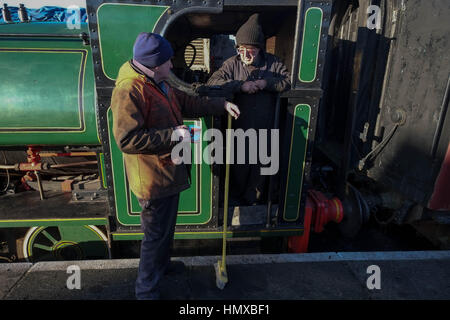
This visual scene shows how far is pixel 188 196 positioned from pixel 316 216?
121 centimetres

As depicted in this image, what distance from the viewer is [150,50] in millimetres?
1518

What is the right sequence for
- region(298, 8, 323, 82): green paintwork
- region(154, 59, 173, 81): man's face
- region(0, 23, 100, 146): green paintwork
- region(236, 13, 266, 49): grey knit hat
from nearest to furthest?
region(154, 59, 173, 81): man's face → region(298, 8, 323, 82): green paintwork → region(236, 13, 266, 49): grey knit hat → region(0, 23, 100, 146): green paintwork

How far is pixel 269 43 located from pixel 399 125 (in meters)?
1.89

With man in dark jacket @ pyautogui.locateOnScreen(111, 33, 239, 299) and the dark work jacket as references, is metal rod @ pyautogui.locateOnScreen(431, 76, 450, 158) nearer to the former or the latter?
the dark work jacket

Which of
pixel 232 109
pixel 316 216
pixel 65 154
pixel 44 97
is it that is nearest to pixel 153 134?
pixel 232 109

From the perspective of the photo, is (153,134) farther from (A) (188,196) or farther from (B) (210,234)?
(B) (210,234)

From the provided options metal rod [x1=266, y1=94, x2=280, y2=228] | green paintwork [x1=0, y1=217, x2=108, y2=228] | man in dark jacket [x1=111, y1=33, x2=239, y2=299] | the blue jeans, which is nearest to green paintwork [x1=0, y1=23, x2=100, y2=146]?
green paintwork [x1=0, y1=217, x2=108, y2=228]

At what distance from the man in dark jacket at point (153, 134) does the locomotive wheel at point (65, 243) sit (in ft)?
3.68

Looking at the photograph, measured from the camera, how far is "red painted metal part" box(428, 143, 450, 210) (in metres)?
2.17

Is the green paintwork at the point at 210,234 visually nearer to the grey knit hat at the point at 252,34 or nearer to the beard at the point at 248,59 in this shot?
the beard at the point at 248,59

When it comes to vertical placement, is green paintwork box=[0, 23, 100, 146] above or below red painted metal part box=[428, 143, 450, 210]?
above

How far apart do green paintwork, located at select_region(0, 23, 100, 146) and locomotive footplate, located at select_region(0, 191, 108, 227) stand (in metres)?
0.58

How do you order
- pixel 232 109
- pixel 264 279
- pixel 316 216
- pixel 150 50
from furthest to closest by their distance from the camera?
pixel 316 216
pixel 264 279
pixel 232 109
pixel 150 50

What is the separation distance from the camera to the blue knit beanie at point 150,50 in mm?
1517
